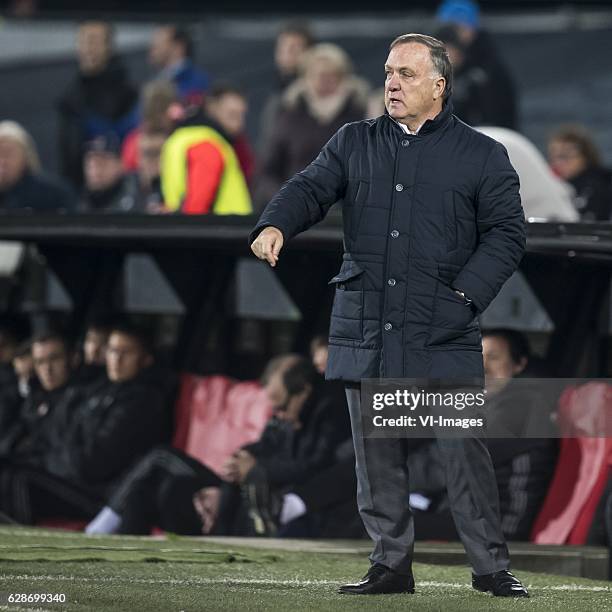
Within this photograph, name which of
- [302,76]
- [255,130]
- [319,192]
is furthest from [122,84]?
[319,192]

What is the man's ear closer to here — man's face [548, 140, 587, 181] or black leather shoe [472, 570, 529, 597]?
black leather shoe [472, 570, 529, 597]

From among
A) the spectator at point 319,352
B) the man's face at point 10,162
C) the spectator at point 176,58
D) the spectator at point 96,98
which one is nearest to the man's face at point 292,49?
the spectator at point 176,58

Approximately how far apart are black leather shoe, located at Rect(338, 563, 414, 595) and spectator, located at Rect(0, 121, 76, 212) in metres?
7.41

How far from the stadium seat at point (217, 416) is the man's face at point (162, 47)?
19.1ft

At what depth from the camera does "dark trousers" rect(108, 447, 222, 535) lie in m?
10.4

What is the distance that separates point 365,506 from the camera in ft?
22.5

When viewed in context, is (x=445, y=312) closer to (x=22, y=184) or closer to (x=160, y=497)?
(x=160, y=497)

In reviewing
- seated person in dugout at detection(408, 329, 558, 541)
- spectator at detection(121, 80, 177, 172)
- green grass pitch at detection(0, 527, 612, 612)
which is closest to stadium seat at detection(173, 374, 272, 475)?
seated person in dugout at detection(408, 329, 558, 541)

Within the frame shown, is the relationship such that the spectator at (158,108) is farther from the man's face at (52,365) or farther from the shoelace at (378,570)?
the shoelace at (378,570)

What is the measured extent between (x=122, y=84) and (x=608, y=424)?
815cm

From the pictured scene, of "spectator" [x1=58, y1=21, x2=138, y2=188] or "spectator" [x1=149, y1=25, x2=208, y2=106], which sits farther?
"spectator" [x1=58, y1=21, x2=138, y2=188]

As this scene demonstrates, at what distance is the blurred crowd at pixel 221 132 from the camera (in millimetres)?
11992

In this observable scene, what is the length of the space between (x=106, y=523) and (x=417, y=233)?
412 cm

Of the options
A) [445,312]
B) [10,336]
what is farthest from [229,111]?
[445,312]
